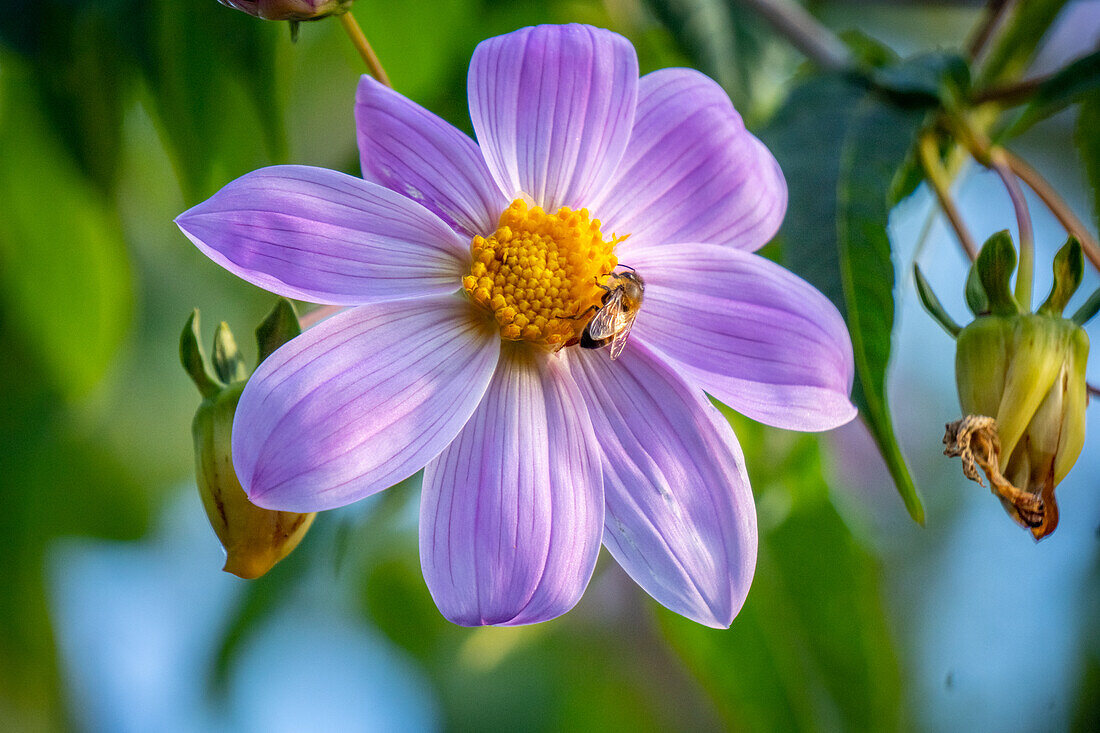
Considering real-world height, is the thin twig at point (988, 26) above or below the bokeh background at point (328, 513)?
above

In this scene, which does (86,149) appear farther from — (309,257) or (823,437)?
(823,437)

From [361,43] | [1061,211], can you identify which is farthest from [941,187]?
[361,43]

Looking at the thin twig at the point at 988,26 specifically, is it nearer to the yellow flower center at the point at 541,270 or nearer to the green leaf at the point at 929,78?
the green leaf at the point at 929,78

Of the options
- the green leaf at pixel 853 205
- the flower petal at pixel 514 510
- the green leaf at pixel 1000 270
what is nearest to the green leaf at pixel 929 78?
the green leaf at pixel 853 205

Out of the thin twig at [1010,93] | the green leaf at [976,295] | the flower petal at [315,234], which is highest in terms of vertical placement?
the thin twig at [1010,93]

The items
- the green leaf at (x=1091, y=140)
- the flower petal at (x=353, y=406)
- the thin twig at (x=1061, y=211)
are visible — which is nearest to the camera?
the flower petal at (x=353, y=406)

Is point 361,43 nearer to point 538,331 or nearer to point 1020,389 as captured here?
point 538,331

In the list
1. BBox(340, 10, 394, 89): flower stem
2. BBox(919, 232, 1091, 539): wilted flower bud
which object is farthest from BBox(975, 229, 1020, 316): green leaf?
BBox(340, 10, 394, 89): flower stem
